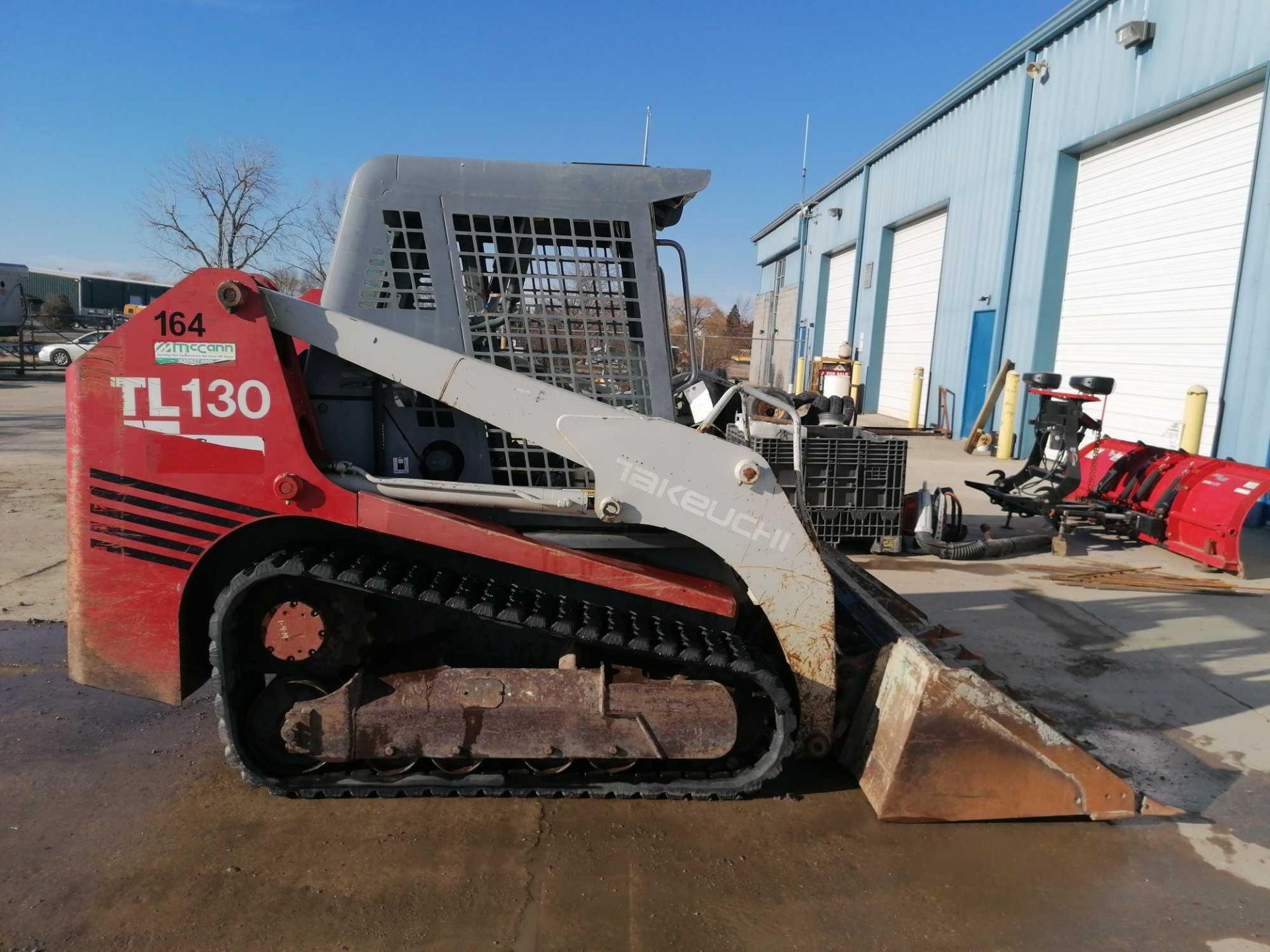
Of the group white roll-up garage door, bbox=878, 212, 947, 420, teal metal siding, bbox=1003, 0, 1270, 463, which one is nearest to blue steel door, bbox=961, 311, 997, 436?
teal metal siding, bbox=1003, 0, 1270, 463

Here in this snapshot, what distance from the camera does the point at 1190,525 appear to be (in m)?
7.14

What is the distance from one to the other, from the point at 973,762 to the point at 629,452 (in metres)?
1.73

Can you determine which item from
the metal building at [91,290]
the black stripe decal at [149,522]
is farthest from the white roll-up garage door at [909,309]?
the metal building at [91,290]

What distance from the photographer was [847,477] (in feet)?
23.8

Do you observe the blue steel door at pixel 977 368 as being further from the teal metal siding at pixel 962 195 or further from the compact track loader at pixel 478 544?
the compact track loader at pixel 478 544

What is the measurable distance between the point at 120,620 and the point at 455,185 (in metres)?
2.01

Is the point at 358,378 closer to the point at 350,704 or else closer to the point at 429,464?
the point at 429,464

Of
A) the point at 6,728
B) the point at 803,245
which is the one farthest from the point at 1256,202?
the point at 803,245

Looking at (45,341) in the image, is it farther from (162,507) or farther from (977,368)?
(162,507)

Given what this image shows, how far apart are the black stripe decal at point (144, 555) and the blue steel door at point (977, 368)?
14305 mm

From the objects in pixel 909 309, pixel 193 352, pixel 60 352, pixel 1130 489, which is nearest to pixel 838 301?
pixel 909 309

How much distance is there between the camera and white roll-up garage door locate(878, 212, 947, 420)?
1797 cm

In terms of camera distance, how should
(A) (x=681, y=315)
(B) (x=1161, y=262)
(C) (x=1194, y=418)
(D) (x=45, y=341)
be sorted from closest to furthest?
(A) (x=681, y=315)
(C) (x=1194, y=418)
(B) (x=1161, y=262)
(D) (x=45, y=341)

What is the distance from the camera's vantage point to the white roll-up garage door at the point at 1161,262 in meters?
9.62
